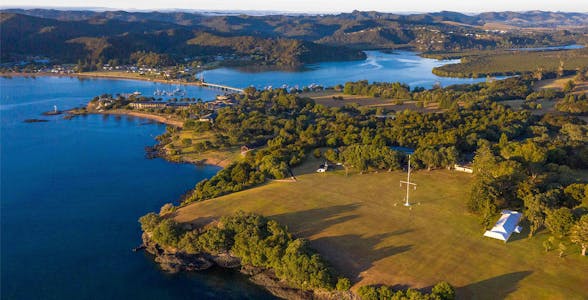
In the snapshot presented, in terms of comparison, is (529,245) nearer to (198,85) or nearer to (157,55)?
(198,85)

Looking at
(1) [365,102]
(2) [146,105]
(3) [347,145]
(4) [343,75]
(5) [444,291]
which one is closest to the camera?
(5) [444,291]

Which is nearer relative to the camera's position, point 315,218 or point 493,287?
point 493,287

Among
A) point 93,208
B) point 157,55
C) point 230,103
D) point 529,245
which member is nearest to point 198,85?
point 230,103

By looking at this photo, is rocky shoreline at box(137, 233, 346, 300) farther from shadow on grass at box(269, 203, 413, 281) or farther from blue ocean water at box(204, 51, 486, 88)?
blue ocean water at box(204, 51, 486, 88)

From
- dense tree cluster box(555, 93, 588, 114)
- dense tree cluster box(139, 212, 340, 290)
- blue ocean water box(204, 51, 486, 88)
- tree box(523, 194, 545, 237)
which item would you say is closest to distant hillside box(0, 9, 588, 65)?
blue ocean water box(204, 51, 486, 88)

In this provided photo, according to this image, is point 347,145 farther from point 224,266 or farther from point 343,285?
point 343,285

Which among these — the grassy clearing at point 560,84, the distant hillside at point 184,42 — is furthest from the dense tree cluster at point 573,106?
the distant hillside at point 184,42

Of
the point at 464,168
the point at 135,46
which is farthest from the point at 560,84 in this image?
the point at 135,46
